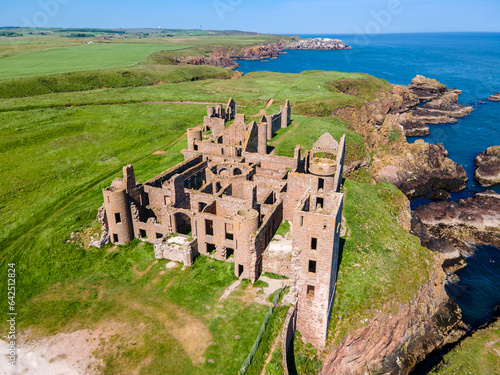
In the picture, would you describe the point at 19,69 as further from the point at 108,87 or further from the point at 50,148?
the point at 50,148

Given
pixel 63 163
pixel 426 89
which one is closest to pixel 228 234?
pixel 63 163

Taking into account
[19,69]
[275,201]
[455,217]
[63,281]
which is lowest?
[455,217]

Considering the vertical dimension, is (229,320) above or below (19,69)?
below

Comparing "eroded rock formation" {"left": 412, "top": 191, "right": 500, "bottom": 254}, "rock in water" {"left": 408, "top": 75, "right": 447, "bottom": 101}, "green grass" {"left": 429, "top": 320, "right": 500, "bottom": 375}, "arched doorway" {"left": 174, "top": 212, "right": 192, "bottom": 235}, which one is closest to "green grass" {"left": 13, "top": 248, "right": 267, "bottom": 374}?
"arched doorway" {"left": 174, "top": 212, "right": 192, "bottom": 235}

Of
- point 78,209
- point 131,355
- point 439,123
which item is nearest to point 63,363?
point 131,355

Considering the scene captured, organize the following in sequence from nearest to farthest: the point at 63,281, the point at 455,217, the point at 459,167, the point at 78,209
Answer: the point at 63,281 < the point at 78,209 < the point at 455,217 < the point at 459,167

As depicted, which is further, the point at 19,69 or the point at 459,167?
the point at 19,69

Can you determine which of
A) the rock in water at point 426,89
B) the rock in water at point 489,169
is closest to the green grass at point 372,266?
the rock in water at point 489,169
